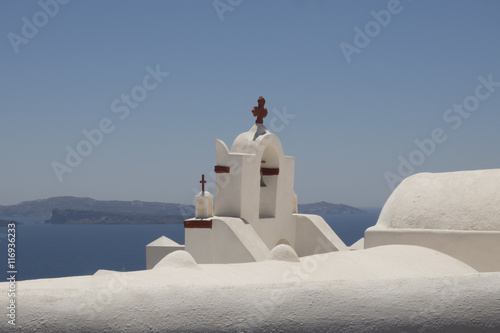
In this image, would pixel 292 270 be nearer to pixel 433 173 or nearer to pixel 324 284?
pixel 324 284

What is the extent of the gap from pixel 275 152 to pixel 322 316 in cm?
1167

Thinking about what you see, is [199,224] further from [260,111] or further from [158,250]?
[158,250]

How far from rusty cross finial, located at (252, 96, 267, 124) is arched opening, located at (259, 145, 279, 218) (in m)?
1.01

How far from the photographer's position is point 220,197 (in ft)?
51.0

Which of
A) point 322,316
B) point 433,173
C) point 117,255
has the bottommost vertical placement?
point 117,255

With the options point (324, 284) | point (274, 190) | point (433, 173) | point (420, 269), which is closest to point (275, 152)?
point (274, 190)

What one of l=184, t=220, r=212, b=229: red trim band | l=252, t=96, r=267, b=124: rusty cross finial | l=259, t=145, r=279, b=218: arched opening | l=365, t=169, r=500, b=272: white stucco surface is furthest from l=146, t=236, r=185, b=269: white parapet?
l=365, t=169, r=500, b=272: white stucco surface

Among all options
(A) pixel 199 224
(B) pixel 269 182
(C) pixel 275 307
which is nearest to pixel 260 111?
(B) pixel 269 182

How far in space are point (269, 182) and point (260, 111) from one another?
7.71 ft

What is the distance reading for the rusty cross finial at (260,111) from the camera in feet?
54.0

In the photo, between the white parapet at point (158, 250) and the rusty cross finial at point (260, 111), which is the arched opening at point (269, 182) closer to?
the rusty cross finial at point (260, 111)

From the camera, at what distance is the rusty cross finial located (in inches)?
648

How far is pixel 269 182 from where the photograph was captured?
1739 centimetres

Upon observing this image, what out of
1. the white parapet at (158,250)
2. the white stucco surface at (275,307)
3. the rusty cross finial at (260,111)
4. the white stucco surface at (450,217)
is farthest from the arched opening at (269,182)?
the white stucco surface at (275,307)
